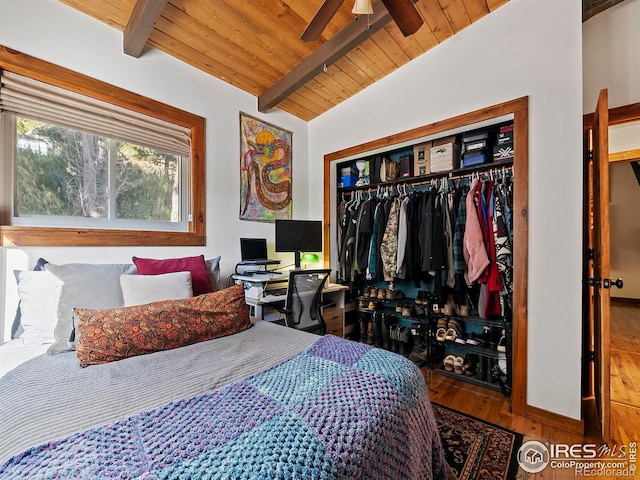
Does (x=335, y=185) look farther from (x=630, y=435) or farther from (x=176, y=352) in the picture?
(x=630, y=435)

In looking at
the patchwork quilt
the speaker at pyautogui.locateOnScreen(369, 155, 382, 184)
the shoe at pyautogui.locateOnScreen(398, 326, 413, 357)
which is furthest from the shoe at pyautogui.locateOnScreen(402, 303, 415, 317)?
the patchwork quilt

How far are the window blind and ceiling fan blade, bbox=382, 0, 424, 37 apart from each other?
1.79 meters

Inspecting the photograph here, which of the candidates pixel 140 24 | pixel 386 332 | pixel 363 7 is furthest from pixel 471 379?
pixel 140 24

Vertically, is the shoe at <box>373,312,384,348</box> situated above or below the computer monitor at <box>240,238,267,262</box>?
below

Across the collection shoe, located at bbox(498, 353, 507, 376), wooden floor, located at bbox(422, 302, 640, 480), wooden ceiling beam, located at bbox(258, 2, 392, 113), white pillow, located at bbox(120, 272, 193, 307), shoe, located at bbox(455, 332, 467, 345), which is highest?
wooden ceiling beam, located at bbox(258, 2, 392, 113)

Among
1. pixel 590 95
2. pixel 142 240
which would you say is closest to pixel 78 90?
pixel 142 240

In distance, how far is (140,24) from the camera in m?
1.80

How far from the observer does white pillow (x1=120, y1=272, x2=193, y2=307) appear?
59.6 inches

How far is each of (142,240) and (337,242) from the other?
1.98 meters

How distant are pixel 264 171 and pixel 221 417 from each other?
2525 millimetres

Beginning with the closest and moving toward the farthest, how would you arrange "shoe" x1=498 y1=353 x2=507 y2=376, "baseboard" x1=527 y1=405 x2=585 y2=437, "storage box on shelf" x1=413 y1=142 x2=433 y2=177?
"baseboard" x1=527 y1=405 x2=585 y2=437
"shoe" x1=498 y1=353 x2=507 y2=376
"storage box on shelf" x1=413 y1=142 x2=433 y2=177

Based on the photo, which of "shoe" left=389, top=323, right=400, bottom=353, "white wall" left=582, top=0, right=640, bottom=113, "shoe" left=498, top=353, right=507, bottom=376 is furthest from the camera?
"shoe" left=389, top=323, right=400, bottom=353

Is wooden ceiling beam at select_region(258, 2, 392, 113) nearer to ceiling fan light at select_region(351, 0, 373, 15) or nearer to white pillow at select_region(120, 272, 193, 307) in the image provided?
ceiling fan light at select_region(351, 0, 373, 15)

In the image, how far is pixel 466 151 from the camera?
2.49 metres
